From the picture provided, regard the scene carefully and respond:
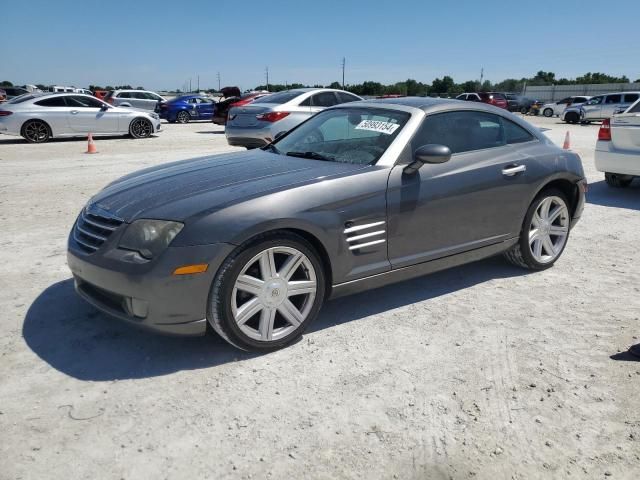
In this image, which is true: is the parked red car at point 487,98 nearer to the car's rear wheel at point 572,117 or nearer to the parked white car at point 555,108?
the parked white car at point 555,108

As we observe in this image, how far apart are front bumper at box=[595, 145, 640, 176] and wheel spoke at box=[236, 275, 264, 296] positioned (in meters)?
6.92

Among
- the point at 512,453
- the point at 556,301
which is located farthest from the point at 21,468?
the point at 556,301

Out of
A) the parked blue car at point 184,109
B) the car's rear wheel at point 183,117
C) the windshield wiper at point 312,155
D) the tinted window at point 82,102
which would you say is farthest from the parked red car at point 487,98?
the windshield wiper at point 312,155

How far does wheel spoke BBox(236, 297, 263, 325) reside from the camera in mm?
3162

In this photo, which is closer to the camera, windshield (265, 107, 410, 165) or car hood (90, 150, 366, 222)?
car hood (90, 150, 366, 222)

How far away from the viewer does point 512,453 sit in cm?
245

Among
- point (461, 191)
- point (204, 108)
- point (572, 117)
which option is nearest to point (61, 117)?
point (204, 108)

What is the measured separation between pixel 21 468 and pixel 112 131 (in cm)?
1532

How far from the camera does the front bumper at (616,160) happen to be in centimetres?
793

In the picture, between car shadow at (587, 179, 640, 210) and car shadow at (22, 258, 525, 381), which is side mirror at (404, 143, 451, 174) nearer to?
car shadow at (22, 258, 525, 381)

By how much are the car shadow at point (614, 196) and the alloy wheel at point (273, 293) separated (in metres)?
5.99

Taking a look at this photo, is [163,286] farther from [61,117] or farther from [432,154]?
[61,117]

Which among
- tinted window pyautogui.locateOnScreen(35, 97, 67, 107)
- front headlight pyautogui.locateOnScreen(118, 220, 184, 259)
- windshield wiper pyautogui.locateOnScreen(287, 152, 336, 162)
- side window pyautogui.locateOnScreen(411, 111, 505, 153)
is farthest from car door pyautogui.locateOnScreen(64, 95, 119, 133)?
front headlight pyautogui.locateOnScreen(118, 220, 184, 259)

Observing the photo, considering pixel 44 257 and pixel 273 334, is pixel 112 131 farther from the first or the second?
pixel 273 334
